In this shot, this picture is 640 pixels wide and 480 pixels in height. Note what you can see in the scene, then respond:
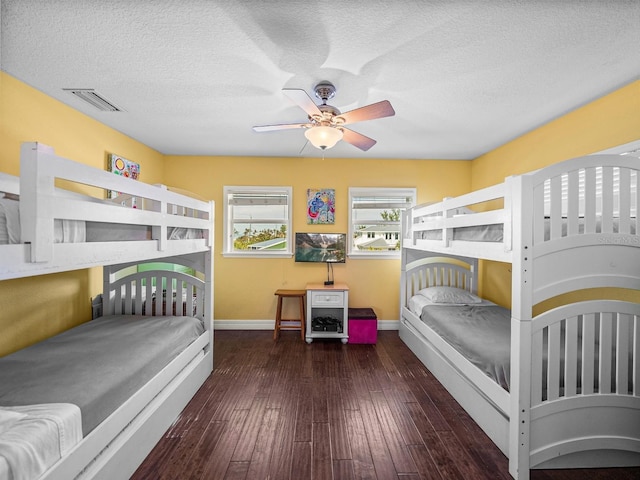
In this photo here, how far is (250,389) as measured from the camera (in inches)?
102

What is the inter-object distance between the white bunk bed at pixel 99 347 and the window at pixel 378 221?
7.46 ft

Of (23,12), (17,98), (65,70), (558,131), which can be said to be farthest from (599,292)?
(17,98)

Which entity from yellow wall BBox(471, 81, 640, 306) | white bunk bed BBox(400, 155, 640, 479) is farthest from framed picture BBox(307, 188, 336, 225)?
white bunk bed BBox(400, 155, 640, 479)

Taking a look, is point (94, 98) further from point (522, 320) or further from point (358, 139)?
point (522, 320)

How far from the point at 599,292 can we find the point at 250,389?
10.2 ft

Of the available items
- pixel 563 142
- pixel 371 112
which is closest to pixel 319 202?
pixel 371 112

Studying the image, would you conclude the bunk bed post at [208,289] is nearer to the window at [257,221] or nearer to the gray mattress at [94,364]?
the gray mattress at [94,364]

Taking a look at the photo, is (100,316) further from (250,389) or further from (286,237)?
(286,237)

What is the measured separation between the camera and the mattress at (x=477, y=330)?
1.91 metres

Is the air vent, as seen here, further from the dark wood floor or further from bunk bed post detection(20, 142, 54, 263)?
the dark wood floor

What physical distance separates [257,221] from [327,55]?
2775 mm

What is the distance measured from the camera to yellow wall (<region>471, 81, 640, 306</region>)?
7.12 feet

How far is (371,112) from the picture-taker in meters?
1.98

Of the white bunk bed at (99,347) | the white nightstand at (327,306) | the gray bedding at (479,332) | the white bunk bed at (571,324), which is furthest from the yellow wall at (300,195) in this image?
the white bunk bed at (571,324)
